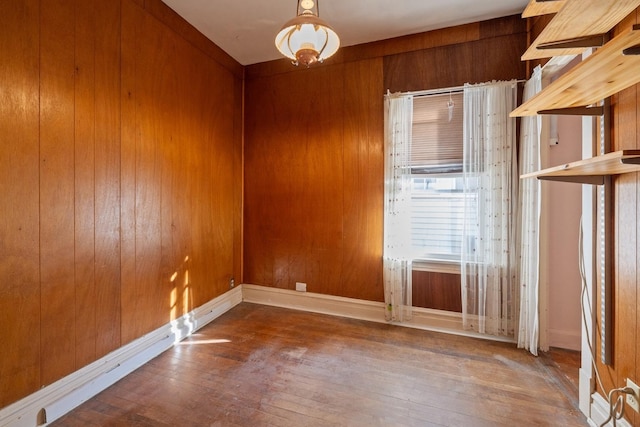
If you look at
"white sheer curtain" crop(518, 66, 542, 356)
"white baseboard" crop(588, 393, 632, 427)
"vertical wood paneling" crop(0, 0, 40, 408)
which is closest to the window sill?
"white sheer curtain" crop(518, 66, 542, 356)

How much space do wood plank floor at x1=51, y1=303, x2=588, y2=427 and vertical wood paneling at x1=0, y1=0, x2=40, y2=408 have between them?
47 cm

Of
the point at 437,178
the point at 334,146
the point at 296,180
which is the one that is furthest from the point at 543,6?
the point at 296,180

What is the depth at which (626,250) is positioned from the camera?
1.46 metres

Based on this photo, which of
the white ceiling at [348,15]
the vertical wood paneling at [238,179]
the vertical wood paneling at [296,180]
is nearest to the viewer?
the white ceiling at [348,15]

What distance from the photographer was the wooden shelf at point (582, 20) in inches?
47.2

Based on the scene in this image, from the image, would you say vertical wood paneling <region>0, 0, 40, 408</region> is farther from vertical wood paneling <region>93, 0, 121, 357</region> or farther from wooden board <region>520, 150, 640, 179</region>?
wooden board <region>520, 150, 640, 179</region>

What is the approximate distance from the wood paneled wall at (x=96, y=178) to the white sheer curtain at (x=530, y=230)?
2995 mm

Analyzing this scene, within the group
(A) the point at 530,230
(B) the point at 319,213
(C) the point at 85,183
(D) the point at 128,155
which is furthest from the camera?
(B) the point at 319,213

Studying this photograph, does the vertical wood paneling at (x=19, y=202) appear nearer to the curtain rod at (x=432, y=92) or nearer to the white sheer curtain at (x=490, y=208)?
the curtain rod at (x=432, y=92)

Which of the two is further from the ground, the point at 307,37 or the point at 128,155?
the point at 307,37

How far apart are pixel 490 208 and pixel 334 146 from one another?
65.9 inches

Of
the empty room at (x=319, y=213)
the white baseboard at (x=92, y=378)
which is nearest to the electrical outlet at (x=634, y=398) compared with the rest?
the empty room at (x=319, y=213)

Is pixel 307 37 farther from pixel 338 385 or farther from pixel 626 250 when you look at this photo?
pixel 338 385

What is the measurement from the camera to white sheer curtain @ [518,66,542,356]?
7.52 ft
